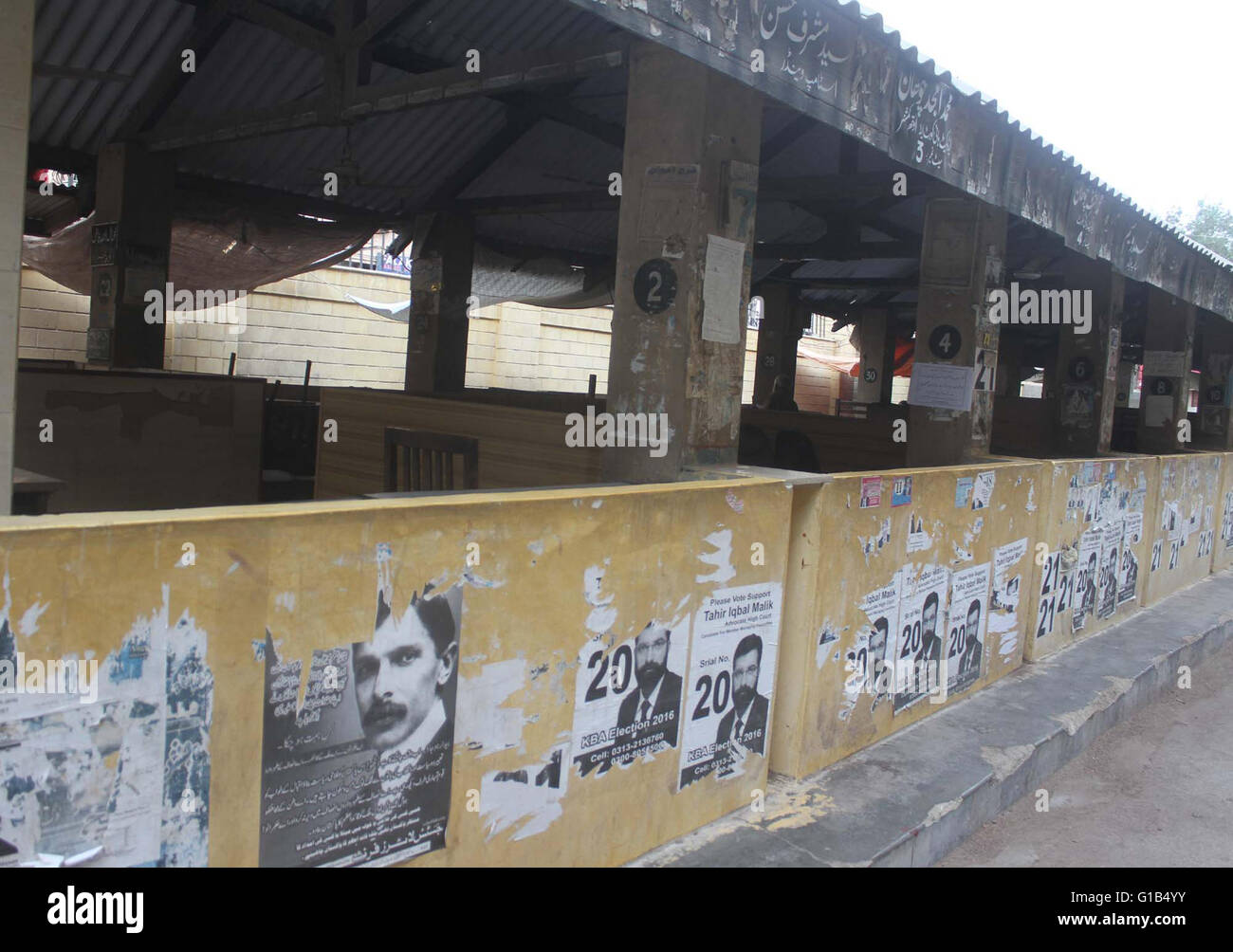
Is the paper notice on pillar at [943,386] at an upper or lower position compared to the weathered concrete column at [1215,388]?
lower

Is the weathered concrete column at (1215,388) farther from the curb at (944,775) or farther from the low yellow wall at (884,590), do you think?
the low yellow wall at (884,590)

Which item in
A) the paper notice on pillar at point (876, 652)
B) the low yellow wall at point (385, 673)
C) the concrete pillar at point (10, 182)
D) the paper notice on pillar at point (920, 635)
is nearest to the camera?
the low yellow wall at point (385, 673)

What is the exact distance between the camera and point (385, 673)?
2.61m

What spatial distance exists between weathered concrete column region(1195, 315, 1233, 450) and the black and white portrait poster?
54.4 ft

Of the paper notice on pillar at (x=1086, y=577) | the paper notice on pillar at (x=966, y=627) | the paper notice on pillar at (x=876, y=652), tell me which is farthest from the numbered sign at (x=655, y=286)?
the paper notice on pillar at (x=1086, y=577)

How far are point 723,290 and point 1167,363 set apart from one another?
10.6 m

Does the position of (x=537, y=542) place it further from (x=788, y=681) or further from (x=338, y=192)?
(x=338, y=192)

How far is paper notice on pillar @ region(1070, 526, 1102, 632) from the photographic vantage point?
7484mm

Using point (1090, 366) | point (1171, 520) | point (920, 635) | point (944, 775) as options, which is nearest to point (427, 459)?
point (920, 635)

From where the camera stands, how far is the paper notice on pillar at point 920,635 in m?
5.06

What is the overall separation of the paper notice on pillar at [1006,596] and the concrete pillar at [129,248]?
7323 mm

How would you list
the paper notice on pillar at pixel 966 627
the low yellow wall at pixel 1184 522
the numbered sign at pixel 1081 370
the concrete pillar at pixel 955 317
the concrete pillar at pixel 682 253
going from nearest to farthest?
the concrete pillar at pixel 682 253 → the paper notice on pillar at pixel 966 627 → the concrete pillar at pixel 955 317 → the low yellow wall at pixel 1184 522 → the numbered sign at pixel 1081 370

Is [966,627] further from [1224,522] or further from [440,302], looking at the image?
[1224,522]

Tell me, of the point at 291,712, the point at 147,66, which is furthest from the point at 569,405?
the point at 291,712
